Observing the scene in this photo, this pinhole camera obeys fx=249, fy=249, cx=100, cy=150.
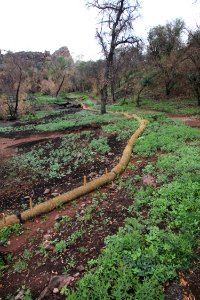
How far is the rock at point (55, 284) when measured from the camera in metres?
4.27

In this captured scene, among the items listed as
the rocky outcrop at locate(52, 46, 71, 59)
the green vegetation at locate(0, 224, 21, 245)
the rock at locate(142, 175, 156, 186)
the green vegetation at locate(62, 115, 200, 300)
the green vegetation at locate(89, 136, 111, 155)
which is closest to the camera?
the green vegetation at locate(62, 115, 200, 300)

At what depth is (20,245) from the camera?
19.5 ft

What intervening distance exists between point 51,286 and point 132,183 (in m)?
4.09

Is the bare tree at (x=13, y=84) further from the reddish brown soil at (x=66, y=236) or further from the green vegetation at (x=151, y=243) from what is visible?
the green vegetation at (x=151, y=243)

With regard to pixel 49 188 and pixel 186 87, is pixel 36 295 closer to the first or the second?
pixel 49 188

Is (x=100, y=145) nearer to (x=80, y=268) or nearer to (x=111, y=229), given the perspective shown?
(x=111, y=229)

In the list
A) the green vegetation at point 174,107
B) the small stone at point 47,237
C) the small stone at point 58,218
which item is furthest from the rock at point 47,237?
the green vegetation at point 174,107

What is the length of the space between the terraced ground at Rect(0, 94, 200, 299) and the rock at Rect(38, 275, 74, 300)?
2 centimetres

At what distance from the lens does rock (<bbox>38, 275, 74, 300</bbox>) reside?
4.27 metres

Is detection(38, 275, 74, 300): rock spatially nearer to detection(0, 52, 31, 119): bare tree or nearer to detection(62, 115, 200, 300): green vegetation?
detection(62, 115, 200, 300): green vegetation

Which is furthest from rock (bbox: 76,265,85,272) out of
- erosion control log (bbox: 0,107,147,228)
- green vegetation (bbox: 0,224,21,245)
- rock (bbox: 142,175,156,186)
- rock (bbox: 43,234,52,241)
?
rock (bbox: 142,175,156,186)

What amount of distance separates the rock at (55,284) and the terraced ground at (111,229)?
0.06ft

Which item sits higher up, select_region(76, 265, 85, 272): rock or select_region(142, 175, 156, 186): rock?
select_region(142, 175, 156, 186): rock

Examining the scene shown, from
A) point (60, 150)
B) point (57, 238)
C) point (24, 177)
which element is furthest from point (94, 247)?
point (60, 150)
